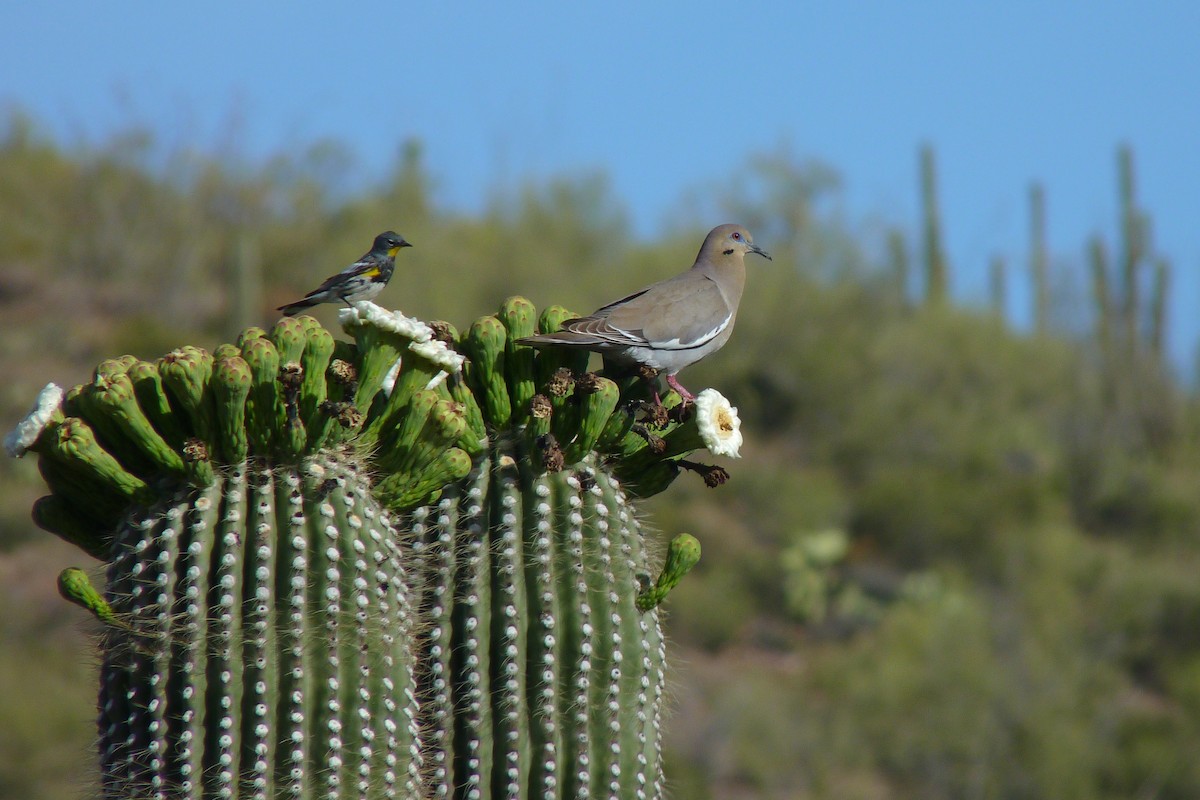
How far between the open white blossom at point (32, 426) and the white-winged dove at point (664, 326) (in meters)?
1.35

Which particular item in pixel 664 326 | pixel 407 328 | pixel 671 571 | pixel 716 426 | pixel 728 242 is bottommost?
pixel 671 571

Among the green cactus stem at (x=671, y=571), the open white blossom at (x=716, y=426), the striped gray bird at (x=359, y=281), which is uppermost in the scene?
the striped gray bird at (x=359, y=281)

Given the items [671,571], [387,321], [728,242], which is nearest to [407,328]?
[387,321]

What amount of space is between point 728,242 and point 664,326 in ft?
3.23

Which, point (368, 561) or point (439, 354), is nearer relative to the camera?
point (368, 561)

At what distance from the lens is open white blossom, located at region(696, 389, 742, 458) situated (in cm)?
389

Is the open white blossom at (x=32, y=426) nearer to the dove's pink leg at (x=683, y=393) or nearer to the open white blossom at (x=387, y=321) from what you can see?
the open white blossom at (x=387, y=321)

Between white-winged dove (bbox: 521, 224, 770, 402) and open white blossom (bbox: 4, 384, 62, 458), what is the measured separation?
1347 millimetres

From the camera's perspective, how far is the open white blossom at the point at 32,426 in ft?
11.2

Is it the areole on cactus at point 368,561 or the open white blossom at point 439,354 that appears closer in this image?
the areole on cactus at point 368,561

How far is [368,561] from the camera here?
3.44m

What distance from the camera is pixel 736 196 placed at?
81.7 ft

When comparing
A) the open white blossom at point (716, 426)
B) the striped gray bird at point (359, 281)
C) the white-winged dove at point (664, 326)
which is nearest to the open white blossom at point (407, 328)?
the white-winged dove at point (664, 326)

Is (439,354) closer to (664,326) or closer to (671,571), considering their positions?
(671,571)
